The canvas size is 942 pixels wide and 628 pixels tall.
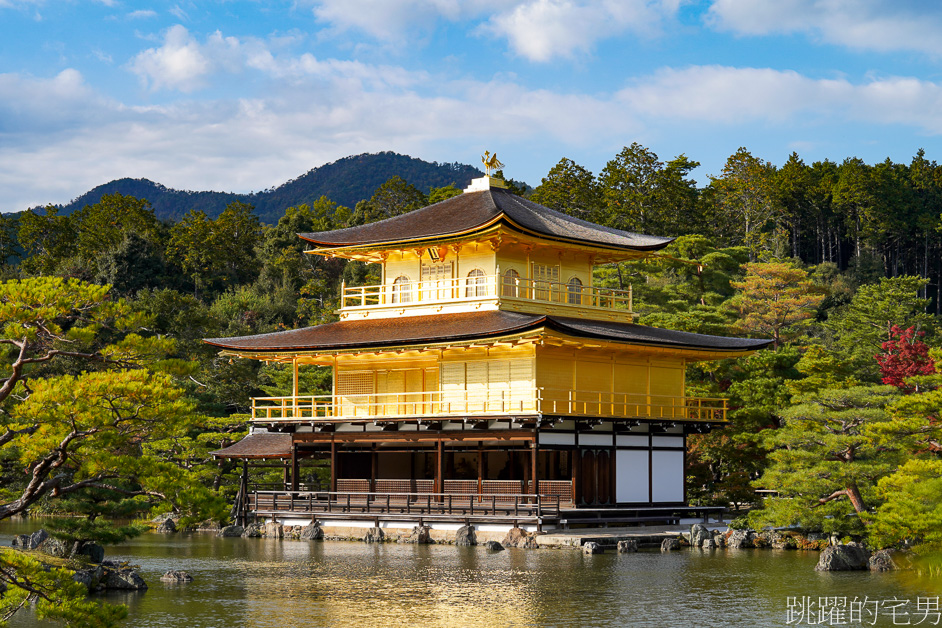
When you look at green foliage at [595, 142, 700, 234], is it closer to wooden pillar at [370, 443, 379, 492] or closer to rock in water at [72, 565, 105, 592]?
wooden pillar at [370, 443, 379, 492]

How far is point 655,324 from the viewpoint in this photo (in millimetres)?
44062

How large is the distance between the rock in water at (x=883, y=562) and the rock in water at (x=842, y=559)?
0.60 feet

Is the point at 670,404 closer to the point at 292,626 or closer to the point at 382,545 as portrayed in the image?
the point at 382,545

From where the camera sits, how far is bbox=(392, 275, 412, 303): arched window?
39.8 m

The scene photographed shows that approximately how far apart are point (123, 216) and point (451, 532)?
6027 cm

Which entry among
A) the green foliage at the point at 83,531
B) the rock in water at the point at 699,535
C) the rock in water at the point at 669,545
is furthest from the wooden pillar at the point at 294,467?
the green foliage at the point at 83,531

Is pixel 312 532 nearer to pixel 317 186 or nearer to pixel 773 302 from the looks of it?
pixel 773 302

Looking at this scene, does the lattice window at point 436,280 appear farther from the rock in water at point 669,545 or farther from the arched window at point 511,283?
the rock in water at point 669,545

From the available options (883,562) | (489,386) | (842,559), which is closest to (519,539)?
(489,386)

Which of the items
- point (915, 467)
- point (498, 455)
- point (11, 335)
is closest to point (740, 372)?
point (498, 455)

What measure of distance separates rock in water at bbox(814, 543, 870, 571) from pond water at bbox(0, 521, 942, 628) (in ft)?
1.24

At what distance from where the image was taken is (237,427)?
1898 inches

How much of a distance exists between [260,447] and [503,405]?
11109 mm

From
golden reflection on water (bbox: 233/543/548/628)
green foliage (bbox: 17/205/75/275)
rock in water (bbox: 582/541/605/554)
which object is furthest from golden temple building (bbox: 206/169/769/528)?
green foliage (bbox: 17/205/75/275)
